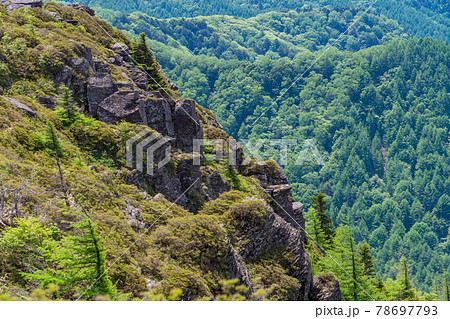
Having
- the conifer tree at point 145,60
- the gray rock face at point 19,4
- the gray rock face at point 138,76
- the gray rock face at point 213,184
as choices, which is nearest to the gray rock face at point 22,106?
the gray rock face at point 213,184

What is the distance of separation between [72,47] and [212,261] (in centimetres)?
1719

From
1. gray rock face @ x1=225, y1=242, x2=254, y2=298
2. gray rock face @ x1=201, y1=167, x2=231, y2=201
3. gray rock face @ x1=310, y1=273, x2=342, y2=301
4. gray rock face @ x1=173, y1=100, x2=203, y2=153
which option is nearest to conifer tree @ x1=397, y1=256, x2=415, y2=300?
gray rock face @ x1=310, y1=273, x2=342, y2=301

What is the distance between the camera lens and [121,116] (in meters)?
24.1

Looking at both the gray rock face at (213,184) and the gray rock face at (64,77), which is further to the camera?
the gray rock face at (213,184)

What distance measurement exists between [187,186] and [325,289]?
8865mm

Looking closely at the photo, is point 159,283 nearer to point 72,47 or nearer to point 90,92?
point 90,92

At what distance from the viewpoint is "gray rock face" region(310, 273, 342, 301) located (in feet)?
62.4

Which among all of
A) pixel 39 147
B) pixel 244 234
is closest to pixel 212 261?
pixel 244 234

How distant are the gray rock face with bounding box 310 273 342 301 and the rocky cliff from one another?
0.04 metres

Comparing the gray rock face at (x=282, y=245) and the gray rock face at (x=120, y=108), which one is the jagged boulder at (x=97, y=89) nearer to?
the gray rock face at (x=120, y=108)

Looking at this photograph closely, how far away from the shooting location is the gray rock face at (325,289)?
19031 mm

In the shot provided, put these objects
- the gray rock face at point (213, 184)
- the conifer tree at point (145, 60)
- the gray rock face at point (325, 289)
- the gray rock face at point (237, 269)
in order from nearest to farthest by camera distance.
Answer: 1. the gray rock face at point (237, 269)
2. the gray rock face at point (325, 289)
3. the gray rock face at point (213, 184)
4. the conifer tree at point (145, 60)

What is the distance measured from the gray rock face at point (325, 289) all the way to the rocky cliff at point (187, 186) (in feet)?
0.15

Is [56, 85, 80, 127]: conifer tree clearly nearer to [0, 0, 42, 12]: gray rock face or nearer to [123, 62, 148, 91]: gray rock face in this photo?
[123, 62, 148, 91]: gray rock face
